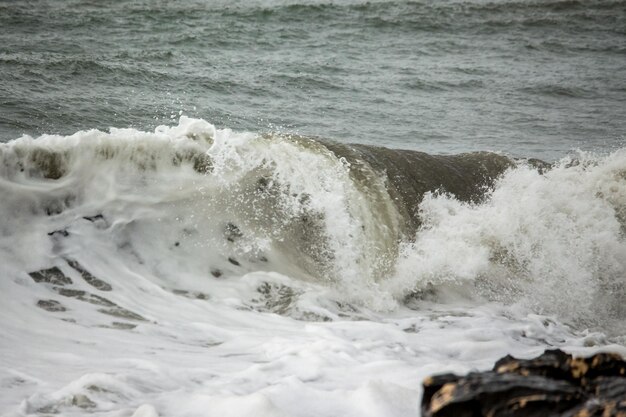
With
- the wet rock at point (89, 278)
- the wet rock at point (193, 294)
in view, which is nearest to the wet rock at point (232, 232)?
the wet rock at point (193, 294)

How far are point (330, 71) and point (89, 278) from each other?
1057cm

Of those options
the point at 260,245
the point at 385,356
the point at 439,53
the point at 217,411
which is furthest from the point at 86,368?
the point at 439,53

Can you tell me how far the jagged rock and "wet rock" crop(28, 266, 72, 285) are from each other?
12.2 feet

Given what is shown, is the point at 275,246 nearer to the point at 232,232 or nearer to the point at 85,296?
the point at 232,232

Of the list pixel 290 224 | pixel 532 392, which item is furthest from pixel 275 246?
pixel 532 392

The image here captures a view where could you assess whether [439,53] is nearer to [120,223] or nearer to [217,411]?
[120,223]

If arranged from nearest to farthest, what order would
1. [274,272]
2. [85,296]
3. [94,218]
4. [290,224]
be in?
[85,296], [94,218], [274,272], [290,224]

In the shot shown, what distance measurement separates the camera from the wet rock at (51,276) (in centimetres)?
566

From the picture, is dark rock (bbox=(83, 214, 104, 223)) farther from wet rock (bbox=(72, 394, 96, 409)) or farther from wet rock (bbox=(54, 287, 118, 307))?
wet rock (bbox=(72, 394, 96, 409))

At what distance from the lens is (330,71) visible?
15680mm

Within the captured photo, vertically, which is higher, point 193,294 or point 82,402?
point 82,402

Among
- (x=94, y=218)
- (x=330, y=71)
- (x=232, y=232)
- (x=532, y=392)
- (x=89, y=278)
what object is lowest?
(x=89, y=278)

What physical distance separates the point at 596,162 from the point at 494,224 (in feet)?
9.04

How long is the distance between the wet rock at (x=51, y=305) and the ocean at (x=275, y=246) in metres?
0.02
